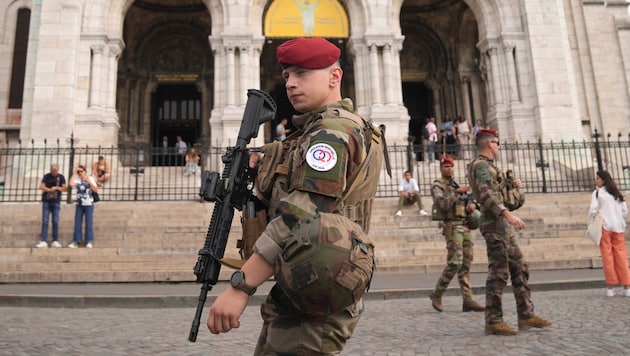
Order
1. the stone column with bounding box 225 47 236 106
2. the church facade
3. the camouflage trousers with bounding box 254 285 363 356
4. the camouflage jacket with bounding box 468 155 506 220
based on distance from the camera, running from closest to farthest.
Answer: the camouflage trousers with bounding box 254 285 363 356, the camouflage jacket with bounding box 468 155 506 220, the church facade, the stone column with bounding box 225 47 236 106

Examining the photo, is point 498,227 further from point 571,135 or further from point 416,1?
point 416,1

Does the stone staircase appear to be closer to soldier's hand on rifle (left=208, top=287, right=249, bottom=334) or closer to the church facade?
the church facade

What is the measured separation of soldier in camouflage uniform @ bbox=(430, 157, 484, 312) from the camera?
5.89m

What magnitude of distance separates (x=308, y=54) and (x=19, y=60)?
25.8 metres

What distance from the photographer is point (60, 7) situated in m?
16.7

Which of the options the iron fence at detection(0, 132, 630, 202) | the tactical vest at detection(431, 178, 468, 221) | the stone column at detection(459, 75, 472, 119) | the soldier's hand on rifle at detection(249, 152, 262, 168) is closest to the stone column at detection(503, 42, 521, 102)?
the iron fence at detection(0, 132, 630, 202)

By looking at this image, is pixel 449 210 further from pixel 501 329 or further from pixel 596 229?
pixel 596 229

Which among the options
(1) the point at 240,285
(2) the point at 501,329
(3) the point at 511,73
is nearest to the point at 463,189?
(2) the point at 501,329

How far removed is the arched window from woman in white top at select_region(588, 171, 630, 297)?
2414cm

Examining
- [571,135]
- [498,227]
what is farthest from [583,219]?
[498,227]

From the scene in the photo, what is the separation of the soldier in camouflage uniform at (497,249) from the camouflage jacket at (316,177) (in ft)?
10.7

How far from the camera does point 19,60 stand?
22734 mm

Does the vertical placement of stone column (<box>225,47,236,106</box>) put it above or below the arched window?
below

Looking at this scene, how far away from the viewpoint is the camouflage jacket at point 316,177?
5.31 feet
